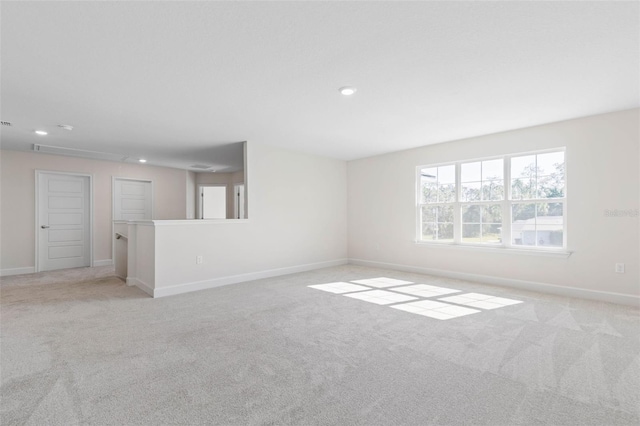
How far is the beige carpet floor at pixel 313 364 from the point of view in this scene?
1716 millimetres

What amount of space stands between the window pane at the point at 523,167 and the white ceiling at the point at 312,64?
2.11 ft

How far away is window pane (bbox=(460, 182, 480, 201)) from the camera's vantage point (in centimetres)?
512

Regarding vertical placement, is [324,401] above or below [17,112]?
below

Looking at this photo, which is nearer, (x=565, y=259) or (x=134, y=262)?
(x=565, y=259)

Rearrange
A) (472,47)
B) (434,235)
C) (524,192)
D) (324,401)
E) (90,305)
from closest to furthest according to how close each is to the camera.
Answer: (324,401) < (472,47) < (90,305) < (524,192) < (434,235)

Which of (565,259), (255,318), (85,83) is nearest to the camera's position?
(85,83)

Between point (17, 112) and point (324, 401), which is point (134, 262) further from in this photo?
point (324, 401)

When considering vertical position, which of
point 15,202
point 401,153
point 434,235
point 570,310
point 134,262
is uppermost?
point 401,153

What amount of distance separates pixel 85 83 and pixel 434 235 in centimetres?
537

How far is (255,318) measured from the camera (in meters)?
3.27

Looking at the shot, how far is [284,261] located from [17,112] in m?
4.19

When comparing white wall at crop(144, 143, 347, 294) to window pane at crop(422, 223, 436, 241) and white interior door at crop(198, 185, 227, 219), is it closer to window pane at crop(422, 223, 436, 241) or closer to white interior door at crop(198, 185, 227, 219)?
window pane at crop(422, 223, 436, 241)

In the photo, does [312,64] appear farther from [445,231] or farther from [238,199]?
[238,199]

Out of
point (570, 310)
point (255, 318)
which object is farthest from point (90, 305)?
point (570, 310)
